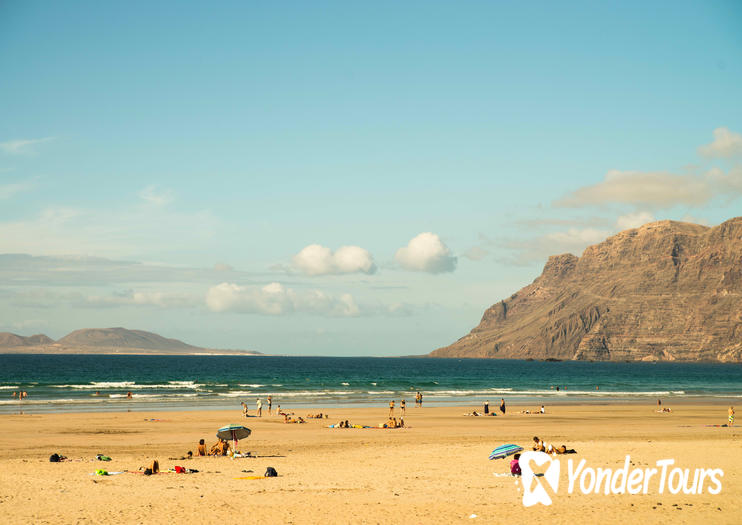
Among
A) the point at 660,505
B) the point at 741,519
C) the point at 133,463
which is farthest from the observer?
→ the point at 133,463

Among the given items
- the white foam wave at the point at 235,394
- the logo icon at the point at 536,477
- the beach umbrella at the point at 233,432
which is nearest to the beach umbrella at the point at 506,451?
the logo icon at the point at 536,477

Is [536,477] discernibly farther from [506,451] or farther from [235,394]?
[235,394]

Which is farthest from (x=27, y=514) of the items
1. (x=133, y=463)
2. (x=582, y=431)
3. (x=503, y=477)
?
(x=582, y=431)

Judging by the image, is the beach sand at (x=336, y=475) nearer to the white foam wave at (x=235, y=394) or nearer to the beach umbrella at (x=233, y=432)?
the beach umbrella at (x=233, y=432)

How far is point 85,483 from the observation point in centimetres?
2294

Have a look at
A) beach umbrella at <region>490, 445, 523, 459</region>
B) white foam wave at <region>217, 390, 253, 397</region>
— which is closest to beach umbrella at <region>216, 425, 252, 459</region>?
beach umbrella at <region>490, 445, 523, 459</region>

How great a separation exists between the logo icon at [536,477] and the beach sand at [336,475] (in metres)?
0.38

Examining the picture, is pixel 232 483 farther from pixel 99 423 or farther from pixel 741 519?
pixel 99 423

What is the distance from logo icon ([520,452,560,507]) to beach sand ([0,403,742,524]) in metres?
0.38

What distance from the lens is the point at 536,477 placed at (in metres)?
23.6

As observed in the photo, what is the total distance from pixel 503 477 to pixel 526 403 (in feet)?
162

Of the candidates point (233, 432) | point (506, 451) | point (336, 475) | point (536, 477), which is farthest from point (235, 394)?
point (536, 477)

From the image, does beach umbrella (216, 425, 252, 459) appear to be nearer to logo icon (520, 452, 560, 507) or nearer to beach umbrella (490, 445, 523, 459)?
beach umbrella (490, 445, 523, 459)

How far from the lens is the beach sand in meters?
18.6
